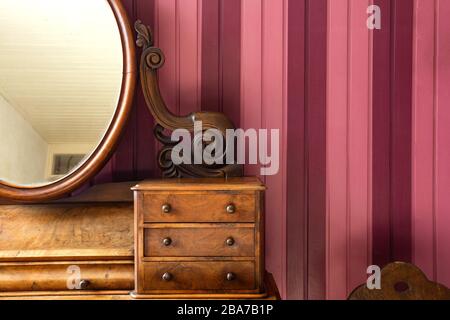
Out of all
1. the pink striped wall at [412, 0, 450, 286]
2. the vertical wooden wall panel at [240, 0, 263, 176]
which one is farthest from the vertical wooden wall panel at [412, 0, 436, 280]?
the vertical wooden wall panel at [240, 0, 263, 176]

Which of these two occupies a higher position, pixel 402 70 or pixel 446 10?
pixel 446 10

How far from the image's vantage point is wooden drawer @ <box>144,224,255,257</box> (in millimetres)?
1459

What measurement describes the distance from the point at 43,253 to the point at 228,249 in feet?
2.07

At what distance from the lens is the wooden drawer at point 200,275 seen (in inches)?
57.4

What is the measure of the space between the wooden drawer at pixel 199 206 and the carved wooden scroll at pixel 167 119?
352 mm

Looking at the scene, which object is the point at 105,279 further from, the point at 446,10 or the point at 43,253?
the point at 446,10

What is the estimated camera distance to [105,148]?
177cm

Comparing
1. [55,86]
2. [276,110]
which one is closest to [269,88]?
[276,110]

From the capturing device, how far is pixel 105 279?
1.47 meters

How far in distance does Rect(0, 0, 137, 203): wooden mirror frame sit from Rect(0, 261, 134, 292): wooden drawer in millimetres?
365

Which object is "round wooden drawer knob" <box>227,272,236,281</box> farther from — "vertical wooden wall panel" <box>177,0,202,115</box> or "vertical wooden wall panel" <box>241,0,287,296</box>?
"vertical wooden wall panel" <box>177,0,202,115</box>

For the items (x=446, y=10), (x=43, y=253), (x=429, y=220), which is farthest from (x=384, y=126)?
(x=43, y=253)

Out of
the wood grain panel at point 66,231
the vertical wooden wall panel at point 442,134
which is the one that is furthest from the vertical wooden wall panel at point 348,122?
the wood grain panel at point 66,231

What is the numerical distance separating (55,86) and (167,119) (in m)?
0.48
